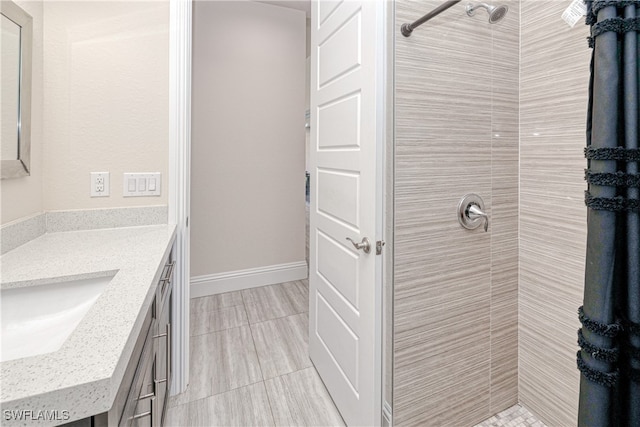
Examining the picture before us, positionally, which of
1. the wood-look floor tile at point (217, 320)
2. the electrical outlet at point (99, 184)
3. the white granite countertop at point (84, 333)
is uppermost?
the electrical outlet at point (99, 184)

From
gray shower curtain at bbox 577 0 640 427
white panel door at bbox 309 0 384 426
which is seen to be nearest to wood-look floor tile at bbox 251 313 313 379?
white panel door at bbox 309 0 384 426

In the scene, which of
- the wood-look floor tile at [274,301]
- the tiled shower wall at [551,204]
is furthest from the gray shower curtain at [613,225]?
the wood-look floor tile at [274,301]

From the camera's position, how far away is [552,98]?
1.47 metres

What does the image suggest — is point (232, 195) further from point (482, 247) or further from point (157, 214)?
point (482, 247)

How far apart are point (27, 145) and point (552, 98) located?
7.39 feet

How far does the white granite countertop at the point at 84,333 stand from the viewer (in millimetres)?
480

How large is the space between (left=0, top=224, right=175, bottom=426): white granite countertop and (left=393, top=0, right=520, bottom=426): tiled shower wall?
92cm

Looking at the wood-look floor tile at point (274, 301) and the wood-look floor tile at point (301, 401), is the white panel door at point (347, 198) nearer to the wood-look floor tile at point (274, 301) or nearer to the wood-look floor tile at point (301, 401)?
the wood-look floor tile at point (301, 401)

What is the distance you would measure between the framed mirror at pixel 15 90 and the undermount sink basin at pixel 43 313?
0.52 meters

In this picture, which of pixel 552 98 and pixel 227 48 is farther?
pixel 227 48

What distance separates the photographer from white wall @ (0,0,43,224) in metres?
1.28

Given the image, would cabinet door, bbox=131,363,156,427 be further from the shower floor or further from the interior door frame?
the shower floor

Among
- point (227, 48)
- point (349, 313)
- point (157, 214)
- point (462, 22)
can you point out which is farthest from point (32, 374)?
point (227, 48)

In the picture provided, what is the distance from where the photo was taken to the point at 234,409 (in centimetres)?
167
